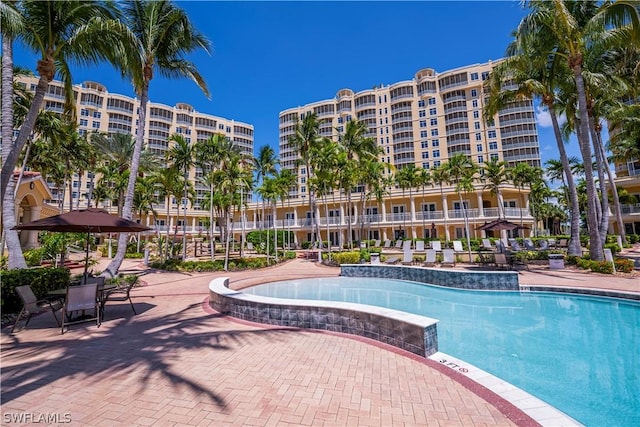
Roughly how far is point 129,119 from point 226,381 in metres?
77.8

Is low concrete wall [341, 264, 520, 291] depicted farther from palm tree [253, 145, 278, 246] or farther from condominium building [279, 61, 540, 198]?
condominium building [279, 61, 540, 198]

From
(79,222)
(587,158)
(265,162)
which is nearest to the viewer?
(79,222)

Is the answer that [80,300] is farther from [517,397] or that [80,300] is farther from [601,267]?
[601,267]

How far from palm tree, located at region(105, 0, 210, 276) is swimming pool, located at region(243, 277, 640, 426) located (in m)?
6.86

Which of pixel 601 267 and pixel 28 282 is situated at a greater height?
pixel 28 282

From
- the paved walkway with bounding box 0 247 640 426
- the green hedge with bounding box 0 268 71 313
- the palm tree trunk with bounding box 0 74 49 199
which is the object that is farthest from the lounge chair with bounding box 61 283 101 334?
the palm tree trunk with bounding box 0 74 49 199

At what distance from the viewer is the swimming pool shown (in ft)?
15.3

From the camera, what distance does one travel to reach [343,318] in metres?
6.55

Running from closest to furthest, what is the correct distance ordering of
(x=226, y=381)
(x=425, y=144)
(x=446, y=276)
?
1. (x=226, y=381)
2. (x=446, y=276)
3. (x=425, y=144)

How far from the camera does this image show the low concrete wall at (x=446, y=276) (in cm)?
1226

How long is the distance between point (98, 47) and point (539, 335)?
17479 mm

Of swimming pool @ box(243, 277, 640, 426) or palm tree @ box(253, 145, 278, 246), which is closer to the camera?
swimming pool @ box(243, 277, 640, 426)

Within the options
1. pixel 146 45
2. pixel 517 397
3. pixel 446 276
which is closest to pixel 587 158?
pixel 446 276

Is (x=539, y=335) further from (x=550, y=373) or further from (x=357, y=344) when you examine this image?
(x=357, y=344)
